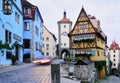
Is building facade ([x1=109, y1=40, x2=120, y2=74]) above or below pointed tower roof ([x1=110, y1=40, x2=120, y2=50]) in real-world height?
below

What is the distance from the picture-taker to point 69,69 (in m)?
22.7

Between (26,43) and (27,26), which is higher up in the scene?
(27,26)

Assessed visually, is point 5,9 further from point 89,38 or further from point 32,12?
point 89,38

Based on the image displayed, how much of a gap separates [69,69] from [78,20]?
27.5 m

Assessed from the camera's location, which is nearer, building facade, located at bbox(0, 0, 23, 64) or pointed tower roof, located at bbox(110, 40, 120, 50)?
building facade, located at bbox(0, 0, 23, 64)

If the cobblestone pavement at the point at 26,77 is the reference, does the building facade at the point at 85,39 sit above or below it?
above

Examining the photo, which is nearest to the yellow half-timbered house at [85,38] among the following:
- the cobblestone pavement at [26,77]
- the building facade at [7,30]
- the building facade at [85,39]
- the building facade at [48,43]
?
the building facade at [85,39]

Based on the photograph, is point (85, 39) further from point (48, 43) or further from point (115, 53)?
point (115, 53)

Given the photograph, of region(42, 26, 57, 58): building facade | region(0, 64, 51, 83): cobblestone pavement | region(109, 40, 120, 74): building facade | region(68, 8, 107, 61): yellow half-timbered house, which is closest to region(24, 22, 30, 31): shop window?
region(68, 8, 107, 61): yellow half-timbered house

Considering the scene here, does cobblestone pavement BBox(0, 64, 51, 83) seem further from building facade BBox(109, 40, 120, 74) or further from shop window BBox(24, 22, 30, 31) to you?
building facade BBox(109, 40, 120, 74)

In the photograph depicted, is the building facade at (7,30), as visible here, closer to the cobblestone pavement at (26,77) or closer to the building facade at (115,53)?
the cobblestone pavement at (26,77)

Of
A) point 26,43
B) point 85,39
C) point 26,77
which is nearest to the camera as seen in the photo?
point 26,77

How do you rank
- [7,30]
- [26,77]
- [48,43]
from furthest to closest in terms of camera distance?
[48,43] → [7,30] → [26,77]

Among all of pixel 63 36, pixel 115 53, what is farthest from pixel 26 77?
pixel 115 53
